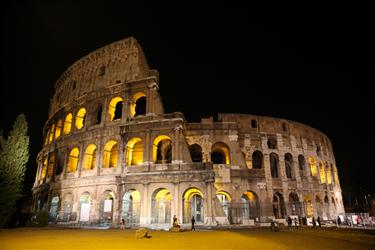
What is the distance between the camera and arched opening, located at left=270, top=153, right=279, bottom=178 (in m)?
27.9

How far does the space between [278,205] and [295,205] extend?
5.97 ft

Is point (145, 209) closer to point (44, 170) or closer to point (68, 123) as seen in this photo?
point (68, 123)

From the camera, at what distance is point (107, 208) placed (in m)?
20.2

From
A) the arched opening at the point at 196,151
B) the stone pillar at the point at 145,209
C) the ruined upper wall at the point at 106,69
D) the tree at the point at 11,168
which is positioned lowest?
the stone pillar at the point at 145,209

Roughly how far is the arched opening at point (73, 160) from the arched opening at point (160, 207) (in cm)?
897

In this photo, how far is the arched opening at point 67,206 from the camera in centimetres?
2219

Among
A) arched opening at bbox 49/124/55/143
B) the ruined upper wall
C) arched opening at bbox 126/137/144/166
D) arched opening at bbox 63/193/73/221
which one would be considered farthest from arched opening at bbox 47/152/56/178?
arched opening at bbox 126/137/144/166

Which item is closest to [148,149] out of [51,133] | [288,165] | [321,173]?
[51,133]

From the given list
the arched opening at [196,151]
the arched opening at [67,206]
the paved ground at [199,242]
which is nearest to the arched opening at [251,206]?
the arched opening at [196,151]

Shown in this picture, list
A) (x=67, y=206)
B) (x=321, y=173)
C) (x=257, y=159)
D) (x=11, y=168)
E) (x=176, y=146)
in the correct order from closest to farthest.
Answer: (x=11, y=168)
(x=176, y=146)
(x=67, y=206)
(x=257, y=159)
(x=321, y=173)

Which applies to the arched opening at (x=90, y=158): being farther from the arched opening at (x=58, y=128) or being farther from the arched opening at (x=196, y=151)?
the arched opening at (x=196, y=151)

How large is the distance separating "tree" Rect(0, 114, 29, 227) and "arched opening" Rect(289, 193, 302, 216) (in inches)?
901

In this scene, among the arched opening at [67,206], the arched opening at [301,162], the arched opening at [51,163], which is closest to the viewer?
the arched opening at [67,206]

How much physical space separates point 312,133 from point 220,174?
49.1 feet
